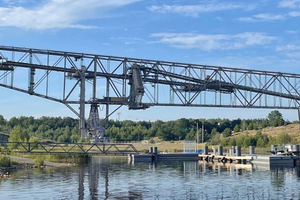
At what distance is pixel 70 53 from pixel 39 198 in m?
40.9

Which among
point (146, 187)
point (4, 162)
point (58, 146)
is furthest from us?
point (58, 146)

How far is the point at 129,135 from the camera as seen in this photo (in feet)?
568

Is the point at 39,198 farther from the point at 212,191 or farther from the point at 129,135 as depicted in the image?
the point at 129,135

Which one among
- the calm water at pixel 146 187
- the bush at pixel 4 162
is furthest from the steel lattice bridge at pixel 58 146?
the calm water at pixel 146 187

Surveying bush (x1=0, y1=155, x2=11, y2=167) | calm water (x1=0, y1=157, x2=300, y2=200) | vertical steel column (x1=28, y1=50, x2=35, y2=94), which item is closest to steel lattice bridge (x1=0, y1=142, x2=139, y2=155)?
bush (x1=0, y1=155, x2=11, y2=167)

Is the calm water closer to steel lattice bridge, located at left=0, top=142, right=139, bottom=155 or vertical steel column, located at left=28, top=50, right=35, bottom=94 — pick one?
steel lattice bridge, located at left=0, top=142, right=139, bottom=155

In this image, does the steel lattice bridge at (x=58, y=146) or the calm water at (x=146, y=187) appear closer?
the calm water at (x=146, y=187)

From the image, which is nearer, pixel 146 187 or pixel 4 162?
pixel 146 187

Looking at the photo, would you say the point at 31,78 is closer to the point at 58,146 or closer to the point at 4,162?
the point at 58,146

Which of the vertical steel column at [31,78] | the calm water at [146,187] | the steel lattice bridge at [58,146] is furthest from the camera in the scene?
the vertical steel column at [31,78]

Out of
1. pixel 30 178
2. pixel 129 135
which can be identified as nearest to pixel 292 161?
pixel 30 178

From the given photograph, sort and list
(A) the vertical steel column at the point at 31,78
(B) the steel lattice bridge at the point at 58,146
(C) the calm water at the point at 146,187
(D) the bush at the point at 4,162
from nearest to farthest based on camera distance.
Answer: (C) the calm water at the point at 146,187 → (D) the bush at the point at 4,162 → (B) the steel lattice bridge at the point at 58,146 → (A) the vertical steel column at the point at 31,78

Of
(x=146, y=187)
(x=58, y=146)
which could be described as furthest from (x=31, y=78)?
(x=146, y=187)

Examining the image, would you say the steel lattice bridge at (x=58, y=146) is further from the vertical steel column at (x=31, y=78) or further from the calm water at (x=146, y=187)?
the calm water at (x=146, y=187)
